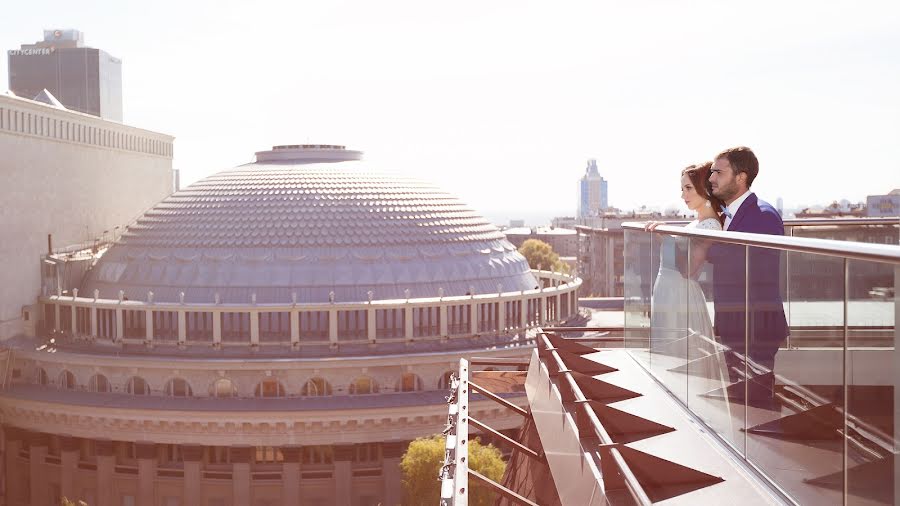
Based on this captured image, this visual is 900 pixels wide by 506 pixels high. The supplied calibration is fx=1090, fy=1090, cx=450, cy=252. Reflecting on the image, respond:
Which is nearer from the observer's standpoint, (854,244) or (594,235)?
(854,244)

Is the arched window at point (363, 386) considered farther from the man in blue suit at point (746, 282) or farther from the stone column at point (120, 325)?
the man in blue suit at point (746, 282)

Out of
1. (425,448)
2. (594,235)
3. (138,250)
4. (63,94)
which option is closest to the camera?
(425,448)

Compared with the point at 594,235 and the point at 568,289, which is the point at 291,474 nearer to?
the point at 568,289

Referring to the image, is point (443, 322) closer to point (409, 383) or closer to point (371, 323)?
point (371, 323)

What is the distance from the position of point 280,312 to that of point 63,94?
75156 millimetres

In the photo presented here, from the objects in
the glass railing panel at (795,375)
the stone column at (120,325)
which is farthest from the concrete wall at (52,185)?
the glass railing panel at (795,375)

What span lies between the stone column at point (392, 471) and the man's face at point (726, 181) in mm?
52644

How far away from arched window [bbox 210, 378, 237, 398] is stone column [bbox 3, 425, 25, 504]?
495 inches

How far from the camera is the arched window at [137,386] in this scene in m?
64.8

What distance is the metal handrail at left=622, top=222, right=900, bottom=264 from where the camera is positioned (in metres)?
5.63

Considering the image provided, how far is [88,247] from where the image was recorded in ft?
263

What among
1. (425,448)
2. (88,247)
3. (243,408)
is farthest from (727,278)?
(88,247)

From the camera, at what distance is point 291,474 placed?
62.0 metres

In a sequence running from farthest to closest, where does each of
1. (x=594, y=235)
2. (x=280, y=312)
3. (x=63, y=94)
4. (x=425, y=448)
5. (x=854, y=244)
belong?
(x=594, y=235) → (x=63, y=94) → (x=280, y=312) → (x=425, y=448) → (x=854, y=244)
